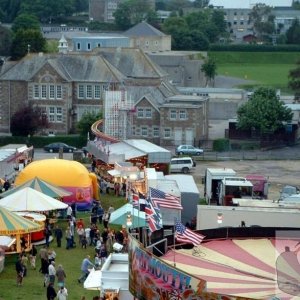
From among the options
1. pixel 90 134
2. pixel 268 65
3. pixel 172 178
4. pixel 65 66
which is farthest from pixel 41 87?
pixel 268 65

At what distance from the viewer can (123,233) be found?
1361 inches

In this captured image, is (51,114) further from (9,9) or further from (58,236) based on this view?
(9,9)

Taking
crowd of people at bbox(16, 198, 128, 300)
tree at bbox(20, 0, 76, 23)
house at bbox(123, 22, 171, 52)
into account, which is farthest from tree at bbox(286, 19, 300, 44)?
crowd of people at bbox(16, 198, 128, 300)

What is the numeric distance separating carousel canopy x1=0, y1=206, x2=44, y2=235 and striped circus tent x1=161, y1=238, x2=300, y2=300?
609 cm

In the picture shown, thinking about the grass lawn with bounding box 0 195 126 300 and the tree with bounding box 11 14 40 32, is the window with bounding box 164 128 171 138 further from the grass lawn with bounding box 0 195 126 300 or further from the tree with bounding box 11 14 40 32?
the tree with bounding box 11 14 40 32

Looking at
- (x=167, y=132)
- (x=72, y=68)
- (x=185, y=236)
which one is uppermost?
(x=72, y=68)

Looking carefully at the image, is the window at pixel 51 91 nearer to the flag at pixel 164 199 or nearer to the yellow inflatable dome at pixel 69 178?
the yellow inflatable dome at pixel 69 178

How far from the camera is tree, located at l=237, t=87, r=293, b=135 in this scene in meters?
64.9

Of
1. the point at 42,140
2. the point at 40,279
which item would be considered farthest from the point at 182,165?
the point at 40,279

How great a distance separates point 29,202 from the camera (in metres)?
36.7

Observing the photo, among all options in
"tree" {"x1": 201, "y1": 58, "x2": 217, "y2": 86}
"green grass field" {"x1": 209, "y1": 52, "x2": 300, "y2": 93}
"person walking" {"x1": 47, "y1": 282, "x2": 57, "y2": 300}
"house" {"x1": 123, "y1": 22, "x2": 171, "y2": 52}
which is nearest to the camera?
"person walking" {"x1": 47, "y1": 282, "x2": 57, "y2": 300}

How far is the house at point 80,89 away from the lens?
2542 inches

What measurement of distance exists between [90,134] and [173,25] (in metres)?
69.0

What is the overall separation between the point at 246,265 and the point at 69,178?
15524 millimetres
